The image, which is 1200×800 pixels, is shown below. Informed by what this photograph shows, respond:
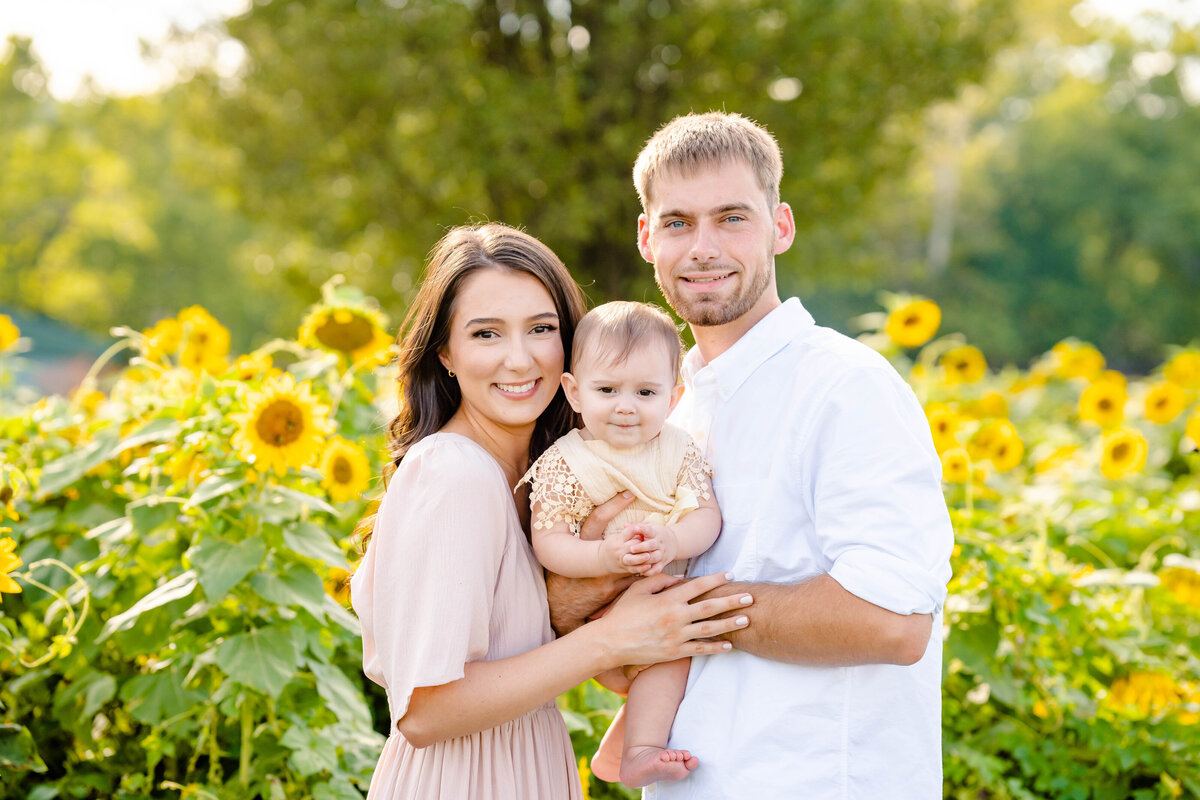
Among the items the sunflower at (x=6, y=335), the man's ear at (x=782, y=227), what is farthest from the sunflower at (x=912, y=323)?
the sunflower at (x=6, y=335)

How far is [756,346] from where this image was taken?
225 centimetres

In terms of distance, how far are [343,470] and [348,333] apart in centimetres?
65

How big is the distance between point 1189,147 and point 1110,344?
282 inches

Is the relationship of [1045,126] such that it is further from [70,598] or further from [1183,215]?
[70,598]

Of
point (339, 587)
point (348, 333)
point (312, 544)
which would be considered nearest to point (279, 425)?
point (312, 544)

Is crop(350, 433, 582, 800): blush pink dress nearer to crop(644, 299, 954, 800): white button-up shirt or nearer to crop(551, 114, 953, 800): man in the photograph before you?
crop(551, 114, 953, 800): man

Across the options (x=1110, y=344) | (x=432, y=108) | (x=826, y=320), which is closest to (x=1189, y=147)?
(x=1110, y=344)

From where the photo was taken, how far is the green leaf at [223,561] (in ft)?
8.53

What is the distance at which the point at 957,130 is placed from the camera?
115 feet

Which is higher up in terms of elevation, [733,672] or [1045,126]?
[1045,126]

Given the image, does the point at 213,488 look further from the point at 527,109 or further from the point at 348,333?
the point at 527,109

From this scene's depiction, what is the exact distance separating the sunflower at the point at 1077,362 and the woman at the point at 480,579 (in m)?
4.96

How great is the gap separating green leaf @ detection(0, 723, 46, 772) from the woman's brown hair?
122cm

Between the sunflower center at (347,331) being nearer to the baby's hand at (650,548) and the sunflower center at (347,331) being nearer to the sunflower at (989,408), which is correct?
the baby's hand at (650,548)
